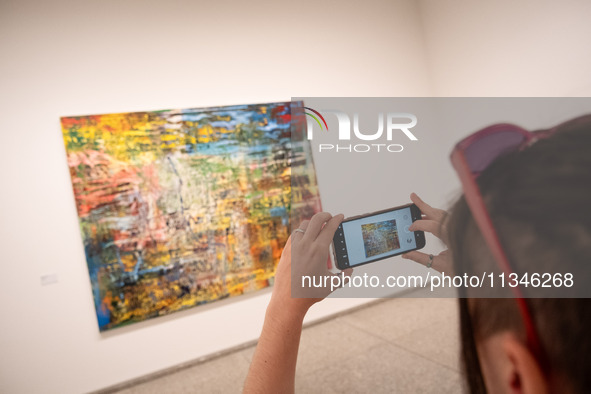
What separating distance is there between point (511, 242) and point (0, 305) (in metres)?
2.86

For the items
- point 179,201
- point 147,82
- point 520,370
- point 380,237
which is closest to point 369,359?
point 179,201

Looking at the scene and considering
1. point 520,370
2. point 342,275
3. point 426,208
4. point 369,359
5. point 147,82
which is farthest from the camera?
point 147,82

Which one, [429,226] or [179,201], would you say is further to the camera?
[179,201]

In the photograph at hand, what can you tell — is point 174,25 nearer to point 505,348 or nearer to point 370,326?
point 370,326

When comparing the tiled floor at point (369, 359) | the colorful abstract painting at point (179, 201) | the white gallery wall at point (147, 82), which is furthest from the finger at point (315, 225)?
the white gallery wall at point (147, 82)

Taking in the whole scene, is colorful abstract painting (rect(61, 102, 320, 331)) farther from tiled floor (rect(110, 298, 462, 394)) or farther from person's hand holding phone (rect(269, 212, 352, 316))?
person's hand holding phone (rect(269, 212, 352, 316))

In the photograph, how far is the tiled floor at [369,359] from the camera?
1.95m

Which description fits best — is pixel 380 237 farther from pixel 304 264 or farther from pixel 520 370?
pixel 520 370

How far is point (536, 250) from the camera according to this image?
8.7 inches

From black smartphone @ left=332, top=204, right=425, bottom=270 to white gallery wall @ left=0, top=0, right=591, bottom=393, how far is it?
2.29 metres

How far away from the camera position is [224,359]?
8.64 ft

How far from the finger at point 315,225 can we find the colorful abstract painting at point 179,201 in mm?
1630

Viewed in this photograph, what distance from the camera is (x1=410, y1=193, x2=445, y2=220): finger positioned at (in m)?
0.54

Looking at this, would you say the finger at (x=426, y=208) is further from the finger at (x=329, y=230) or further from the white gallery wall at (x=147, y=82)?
the white gallery wall at (x=147, y=82)
